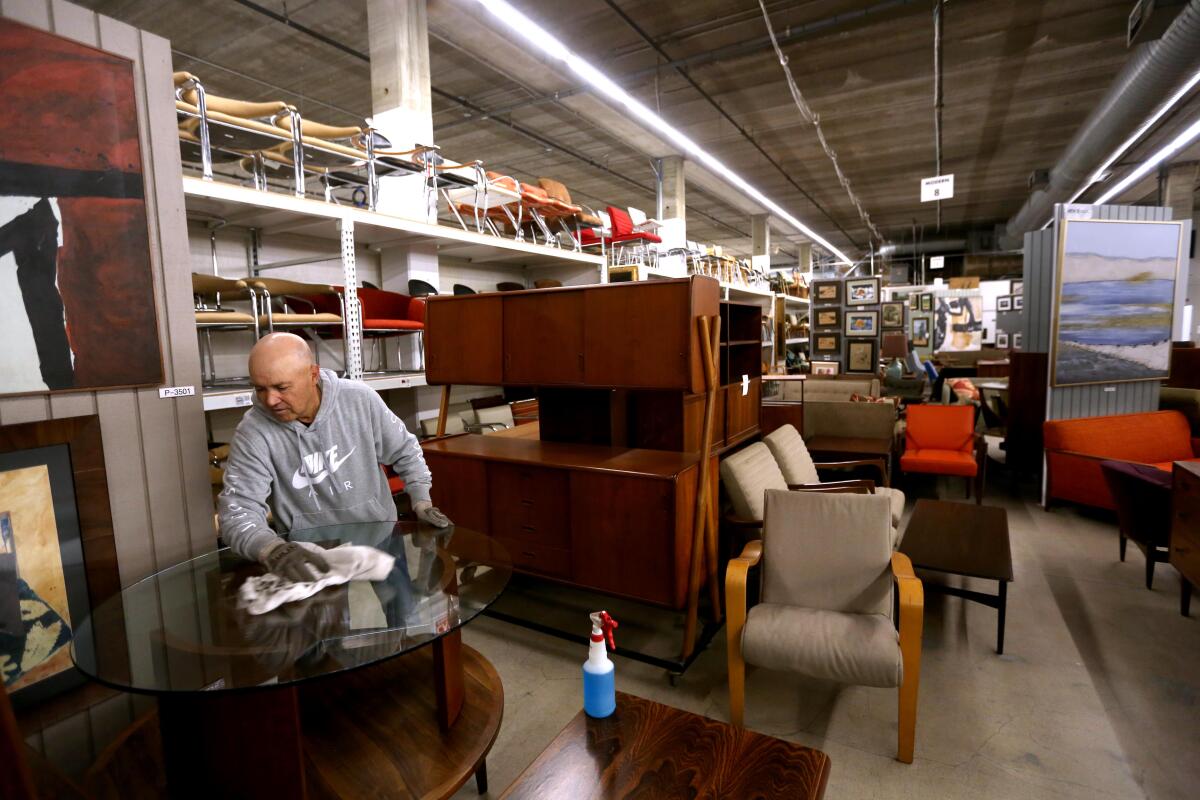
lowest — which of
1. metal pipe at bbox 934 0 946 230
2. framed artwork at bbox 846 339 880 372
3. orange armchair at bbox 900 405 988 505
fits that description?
orange armchair at bbox 900 405 988 505

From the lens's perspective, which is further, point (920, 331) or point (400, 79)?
point (920, 331)

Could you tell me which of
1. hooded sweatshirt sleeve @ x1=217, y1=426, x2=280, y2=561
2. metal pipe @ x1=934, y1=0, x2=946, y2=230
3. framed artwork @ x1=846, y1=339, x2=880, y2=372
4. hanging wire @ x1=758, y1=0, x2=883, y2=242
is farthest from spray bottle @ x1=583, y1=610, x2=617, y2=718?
framed artwork @ x1=846, y1=339, x2=880, y2=372

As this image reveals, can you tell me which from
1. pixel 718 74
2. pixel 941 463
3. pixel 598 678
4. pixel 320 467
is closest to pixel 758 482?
pixel 598 678

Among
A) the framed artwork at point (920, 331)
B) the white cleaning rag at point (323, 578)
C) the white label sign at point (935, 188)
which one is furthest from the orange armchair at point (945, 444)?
Result: the framed artwork at point (920, 331)

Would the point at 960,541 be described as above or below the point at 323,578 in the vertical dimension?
below

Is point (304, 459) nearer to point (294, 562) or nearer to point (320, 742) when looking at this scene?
point (294, 562)

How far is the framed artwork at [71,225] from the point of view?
172 centimetres

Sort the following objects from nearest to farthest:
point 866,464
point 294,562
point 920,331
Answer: point 294,562
point 866,464
point 920,331

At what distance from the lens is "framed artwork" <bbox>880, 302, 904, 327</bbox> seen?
12730 millimetres

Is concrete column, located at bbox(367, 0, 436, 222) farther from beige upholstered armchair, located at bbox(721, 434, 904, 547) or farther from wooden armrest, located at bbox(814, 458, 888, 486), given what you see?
wooden armrest, located at bbox(814, 458, 888, 486)

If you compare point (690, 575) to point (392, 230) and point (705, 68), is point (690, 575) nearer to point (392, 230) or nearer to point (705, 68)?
point (392, 230)

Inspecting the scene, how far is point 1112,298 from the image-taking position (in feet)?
17.5

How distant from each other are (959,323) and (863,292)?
6.84 m

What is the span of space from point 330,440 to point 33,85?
138 centimetres
